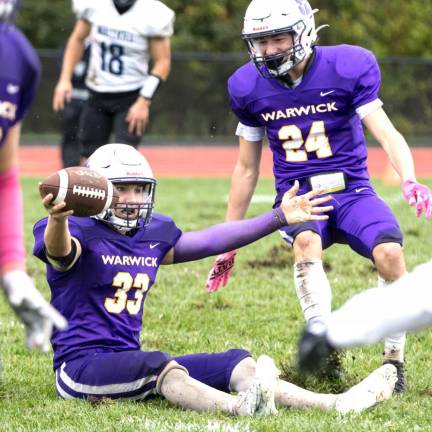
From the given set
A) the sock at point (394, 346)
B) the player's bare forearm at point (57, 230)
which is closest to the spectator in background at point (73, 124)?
the sock at point (394, 346)

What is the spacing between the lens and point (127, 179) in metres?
4.63

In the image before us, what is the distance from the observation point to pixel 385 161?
63.1 feet

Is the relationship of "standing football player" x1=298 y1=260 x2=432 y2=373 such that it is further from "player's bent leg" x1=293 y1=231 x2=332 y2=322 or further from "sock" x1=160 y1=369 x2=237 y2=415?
"player's bent leg" x1=293 y1=231 x2=332 y2=322

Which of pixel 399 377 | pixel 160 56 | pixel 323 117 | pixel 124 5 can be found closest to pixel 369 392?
pixel 399 377

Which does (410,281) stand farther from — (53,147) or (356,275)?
(53,147)

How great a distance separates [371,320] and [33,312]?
951 mm

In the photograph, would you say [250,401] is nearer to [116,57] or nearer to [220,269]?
[220,269]

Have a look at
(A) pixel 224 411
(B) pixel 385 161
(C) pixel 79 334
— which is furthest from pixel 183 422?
(B) pixel 385 161

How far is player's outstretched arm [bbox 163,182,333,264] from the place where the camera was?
453 centimetres

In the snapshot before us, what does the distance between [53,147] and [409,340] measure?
16.1m

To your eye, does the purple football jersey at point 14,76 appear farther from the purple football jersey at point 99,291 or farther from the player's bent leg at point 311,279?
the player's bent leg at point 311,279

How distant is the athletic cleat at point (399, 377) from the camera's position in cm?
481

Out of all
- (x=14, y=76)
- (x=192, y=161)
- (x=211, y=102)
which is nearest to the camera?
(x=14, y=76)

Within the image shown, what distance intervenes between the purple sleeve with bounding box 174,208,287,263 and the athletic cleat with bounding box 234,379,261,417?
627mm
